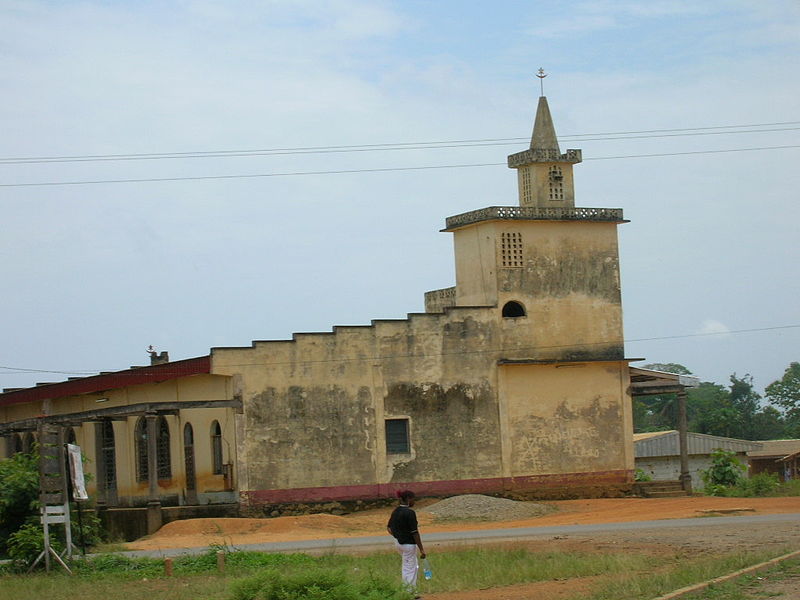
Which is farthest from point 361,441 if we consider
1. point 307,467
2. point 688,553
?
point 688,553

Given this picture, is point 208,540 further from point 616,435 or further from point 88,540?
point 616,435

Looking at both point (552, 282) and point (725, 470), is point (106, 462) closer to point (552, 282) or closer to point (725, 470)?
point (552, 282)

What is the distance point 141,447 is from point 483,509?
12.1m

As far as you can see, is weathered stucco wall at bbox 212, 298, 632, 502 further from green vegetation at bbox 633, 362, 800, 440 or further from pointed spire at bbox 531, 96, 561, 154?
green vegetation at bbox 633, 362, 800, 440

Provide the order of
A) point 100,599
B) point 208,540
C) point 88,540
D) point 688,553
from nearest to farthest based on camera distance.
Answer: point 100,599
point 688,553
point 88,540
point 208,540

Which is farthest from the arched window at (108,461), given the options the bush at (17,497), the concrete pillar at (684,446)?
the concrete pillar at (684,446)

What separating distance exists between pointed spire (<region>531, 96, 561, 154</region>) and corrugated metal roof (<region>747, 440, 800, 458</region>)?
26.6 meters

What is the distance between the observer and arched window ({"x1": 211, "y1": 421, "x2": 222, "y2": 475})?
35.8 metres

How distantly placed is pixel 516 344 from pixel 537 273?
88.7 inches

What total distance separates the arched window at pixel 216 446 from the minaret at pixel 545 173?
38.5 feet

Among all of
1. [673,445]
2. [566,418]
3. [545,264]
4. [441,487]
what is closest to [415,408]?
[441,487]

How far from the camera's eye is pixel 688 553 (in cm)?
2072

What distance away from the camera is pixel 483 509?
1329 inches

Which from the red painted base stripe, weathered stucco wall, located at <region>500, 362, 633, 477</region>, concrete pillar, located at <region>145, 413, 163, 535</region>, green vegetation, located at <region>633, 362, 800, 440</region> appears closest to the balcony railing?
weathered stucco wall, located at <region>500, 362, 633, 477</region>
